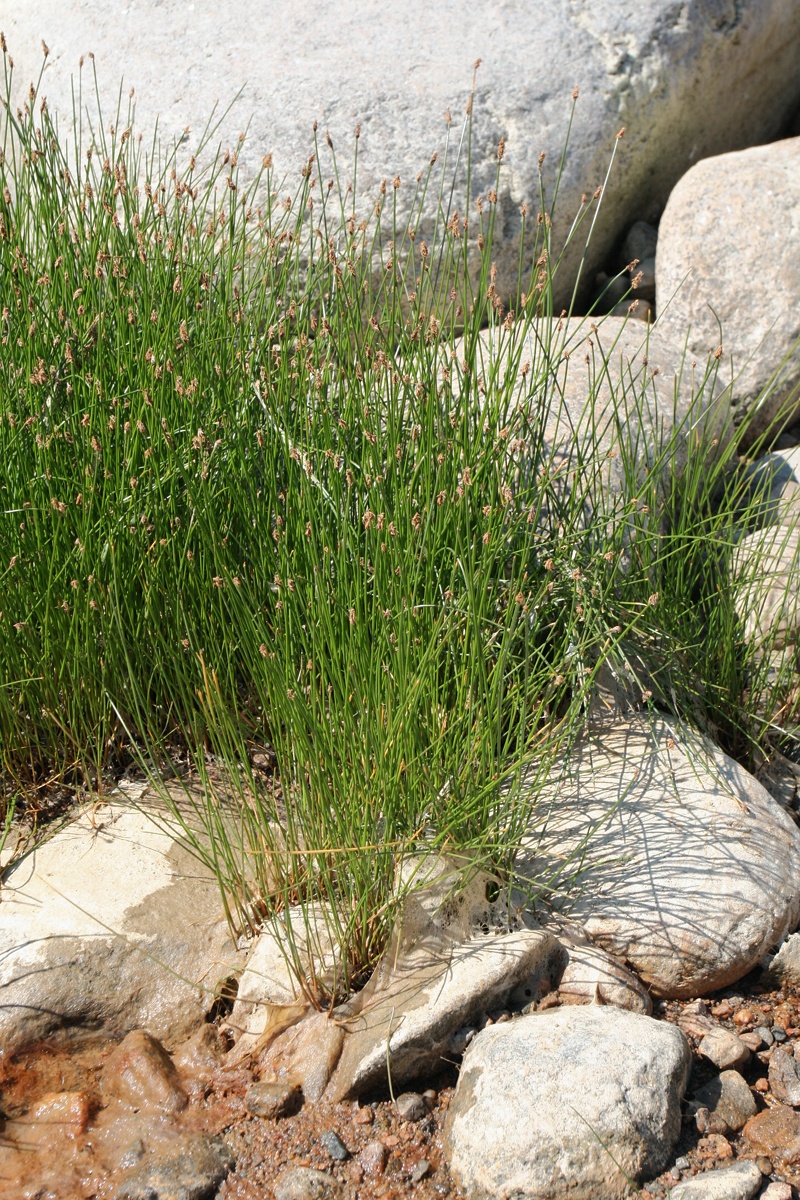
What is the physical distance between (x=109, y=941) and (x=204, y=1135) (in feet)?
1.43

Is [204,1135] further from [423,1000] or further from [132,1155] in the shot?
[423,1000]

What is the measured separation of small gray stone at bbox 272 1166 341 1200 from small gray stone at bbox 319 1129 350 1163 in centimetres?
3

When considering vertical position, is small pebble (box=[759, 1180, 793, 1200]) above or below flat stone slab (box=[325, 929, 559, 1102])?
below

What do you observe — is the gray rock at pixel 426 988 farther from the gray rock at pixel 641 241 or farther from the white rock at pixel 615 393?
the gray rock at pixel 641 241

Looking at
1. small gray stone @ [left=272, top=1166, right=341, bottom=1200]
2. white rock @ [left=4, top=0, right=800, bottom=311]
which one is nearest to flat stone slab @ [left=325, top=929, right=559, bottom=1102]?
small gray stone @ [left=272, top=1166, right=341, bottom=1200]

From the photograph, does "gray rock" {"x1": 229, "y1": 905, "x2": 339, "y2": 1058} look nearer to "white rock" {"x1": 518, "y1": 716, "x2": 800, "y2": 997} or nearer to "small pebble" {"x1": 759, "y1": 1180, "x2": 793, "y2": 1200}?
"white rock" {"x1": 518, "y1": 716, "x2": 800, "y2": 997}

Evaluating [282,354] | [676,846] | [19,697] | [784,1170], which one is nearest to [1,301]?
[282,354]

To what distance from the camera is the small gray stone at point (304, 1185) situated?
6.33 feet

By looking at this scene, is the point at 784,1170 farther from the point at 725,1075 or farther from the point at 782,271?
the point at 782,271

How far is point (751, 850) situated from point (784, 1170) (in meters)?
0.65

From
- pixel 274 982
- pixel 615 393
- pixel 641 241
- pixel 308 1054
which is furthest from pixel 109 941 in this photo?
pixel 641 241

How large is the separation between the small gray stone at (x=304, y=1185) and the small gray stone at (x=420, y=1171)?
5.1 inches

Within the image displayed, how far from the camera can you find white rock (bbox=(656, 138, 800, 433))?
3.80 m

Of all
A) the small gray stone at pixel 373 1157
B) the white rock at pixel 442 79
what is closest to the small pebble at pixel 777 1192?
the small gray stone at pixel 373 1157
